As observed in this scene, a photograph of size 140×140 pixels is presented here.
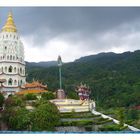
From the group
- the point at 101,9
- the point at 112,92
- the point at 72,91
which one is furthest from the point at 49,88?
the point at 101,9

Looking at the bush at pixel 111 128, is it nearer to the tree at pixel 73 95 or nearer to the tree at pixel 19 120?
the tree at pixel 19 120

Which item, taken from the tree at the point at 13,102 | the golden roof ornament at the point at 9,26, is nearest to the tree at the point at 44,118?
the tree at the point at 13,102

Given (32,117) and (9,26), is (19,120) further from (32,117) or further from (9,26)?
(9,26)

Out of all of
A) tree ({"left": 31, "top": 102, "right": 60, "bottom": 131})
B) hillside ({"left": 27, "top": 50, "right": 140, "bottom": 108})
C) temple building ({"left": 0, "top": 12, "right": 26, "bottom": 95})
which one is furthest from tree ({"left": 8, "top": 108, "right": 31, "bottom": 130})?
temple building ({"left": 0, "top": 12, "right": 26, "bottom": 95})

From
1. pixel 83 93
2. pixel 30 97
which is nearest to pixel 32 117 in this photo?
pixel 30 97
